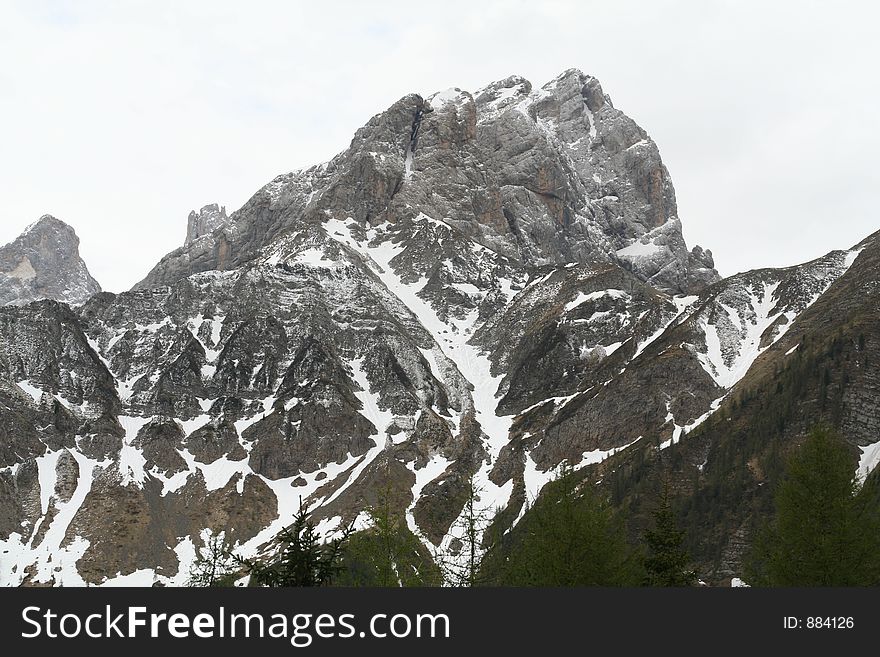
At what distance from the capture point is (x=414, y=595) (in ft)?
72.7

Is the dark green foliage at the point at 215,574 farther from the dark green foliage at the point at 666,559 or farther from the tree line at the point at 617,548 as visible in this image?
the dark green foliage at the point at 666,559

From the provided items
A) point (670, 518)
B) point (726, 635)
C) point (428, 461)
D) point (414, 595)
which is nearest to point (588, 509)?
point (670, 518)

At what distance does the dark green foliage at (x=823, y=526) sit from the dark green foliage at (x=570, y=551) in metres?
6.32

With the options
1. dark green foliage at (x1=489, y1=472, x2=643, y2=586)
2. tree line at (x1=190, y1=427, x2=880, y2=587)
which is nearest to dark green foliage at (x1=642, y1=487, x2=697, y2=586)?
tree line at (x1=190, y1=427, x2=880, y2=587)

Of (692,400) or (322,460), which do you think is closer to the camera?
(692,400)

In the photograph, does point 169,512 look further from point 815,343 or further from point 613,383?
point 815,343

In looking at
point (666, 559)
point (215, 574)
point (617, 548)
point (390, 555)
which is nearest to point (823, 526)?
point (666, 559)

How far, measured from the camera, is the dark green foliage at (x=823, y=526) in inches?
1278

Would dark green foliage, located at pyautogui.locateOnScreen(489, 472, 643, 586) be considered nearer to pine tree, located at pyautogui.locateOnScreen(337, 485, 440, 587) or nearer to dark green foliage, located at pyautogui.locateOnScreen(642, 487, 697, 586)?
dark green foliage, located at pyautogui.locateOnScreen(642, 487, 697, 586)

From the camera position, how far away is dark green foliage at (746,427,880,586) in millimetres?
32469

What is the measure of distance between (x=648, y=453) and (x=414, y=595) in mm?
123085

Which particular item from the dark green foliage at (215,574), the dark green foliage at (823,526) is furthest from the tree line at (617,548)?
the dark green foliage at (215,574)

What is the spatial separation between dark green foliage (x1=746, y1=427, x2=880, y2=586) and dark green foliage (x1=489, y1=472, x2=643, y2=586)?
632 cm

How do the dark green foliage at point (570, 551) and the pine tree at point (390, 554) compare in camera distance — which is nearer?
the pine tree at point (390, 554)
